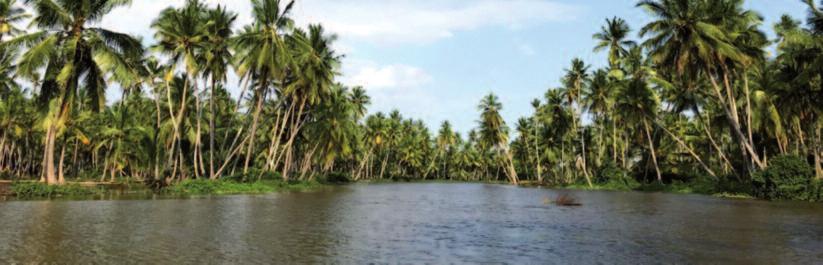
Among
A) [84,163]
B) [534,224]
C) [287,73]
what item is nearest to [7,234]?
[534,224]

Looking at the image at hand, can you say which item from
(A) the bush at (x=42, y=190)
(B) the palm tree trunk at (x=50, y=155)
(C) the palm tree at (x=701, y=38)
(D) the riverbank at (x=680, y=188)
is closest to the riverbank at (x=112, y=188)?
(A) the bush at (x=42, y=190)

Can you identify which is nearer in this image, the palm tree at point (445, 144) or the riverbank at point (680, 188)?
the riverbank at point (680, 188)

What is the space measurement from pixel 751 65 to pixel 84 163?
93.4 meters

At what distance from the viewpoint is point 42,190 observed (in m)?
26.2

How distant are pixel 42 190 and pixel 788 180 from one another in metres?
41.6

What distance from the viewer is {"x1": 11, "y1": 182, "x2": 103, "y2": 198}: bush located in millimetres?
25562

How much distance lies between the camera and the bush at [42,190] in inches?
1006

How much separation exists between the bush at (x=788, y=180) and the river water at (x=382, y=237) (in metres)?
13.4

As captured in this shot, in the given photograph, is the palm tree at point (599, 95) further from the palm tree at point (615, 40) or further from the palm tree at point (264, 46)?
the palm tree at point (264, 46)

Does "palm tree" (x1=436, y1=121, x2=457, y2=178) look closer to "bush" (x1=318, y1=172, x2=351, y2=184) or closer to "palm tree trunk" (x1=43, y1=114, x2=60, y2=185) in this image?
"bush" (x1=318, y1=172, x2=351, y2=184)

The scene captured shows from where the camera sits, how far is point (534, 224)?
18.2 metres

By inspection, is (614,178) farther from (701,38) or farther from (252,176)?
(252,176)

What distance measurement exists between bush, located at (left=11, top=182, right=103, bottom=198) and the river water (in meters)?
4.65

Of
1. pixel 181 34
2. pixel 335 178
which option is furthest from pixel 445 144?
pixel 181 34
